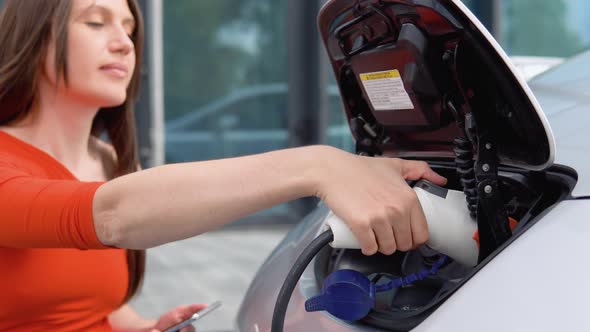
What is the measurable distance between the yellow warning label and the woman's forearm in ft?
0.51

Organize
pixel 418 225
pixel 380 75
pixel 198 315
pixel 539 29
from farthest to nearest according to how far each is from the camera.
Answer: pixel 539 29 < pixel 198 315 < pixel 380 75 < pixel 418 225

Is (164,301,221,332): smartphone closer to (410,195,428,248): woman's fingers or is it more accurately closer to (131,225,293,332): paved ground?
(410,195,428,248): woman's fingers

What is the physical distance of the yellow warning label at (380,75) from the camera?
82 cm

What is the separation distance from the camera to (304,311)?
2.69 ft

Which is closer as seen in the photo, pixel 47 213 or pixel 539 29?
pixel 47 213

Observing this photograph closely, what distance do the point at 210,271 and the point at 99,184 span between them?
10.4 ft

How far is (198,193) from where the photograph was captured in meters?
0.70

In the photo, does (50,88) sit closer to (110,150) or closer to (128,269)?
(110,150)

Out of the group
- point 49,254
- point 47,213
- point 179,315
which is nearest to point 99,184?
point 47,213

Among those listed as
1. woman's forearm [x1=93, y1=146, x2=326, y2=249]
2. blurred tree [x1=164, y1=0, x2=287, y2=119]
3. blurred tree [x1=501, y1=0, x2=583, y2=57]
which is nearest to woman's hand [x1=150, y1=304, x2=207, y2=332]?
woman's forearm [x1=93, y1=146, x2=326, y2=249]

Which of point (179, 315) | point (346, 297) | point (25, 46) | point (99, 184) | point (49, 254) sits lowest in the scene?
point (179, 315)

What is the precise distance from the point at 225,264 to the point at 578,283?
357cm

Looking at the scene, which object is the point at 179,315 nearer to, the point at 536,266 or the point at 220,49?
the point at 536,266

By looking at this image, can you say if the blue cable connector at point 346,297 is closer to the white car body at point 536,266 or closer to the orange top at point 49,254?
the white car body at point 536,266
